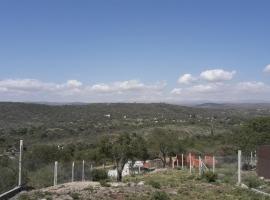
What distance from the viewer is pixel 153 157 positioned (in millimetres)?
71812

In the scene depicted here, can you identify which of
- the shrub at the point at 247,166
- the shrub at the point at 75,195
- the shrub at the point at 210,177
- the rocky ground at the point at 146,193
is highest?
the shrub at the point at 75,195

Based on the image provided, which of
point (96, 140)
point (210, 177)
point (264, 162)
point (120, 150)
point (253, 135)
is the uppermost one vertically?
point (253, 135)

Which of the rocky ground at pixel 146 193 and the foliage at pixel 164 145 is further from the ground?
the rocky ground at pixel 146 193

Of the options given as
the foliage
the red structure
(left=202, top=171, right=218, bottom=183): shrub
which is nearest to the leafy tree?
the foliage

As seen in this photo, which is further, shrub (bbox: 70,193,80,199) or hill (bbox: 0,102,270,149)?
hill (bbox: 0,102,270,149)

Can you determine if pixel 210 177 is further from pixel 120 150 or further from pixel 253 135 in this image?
pixel 253 135

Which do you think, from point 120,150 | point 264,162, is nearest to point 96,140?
point 120,150

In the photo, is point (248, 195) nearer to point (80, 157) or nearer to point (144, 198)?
point (144, 198)

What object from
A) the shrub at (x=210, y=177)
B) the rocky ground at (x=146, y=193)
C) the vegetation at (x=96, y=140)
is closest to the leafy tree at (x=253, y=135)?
the vegetation at (x=96, y=140)

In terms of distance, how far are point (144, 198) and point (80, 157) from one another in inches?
1512

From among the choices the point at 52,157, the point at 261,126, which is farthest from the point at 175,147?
the point at 52,157

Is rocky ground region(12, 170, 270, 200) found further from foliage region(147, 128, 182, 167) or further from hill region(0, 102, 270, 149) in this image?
hill region(0, 102, 270, 149)

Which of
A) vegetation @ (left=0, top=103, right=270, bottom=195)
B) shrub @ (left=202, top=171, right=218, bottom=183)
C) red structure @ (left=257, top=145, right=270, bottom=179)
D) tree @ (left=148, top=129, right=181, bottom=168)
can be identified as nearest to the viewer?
shrub @ (left=202, top=171, right=218, bottom=183)

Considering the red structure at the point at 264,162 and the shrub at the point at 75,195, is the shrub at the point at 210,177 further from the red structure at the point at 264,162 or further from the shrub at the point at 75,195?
the shrub at the point at 75,195
